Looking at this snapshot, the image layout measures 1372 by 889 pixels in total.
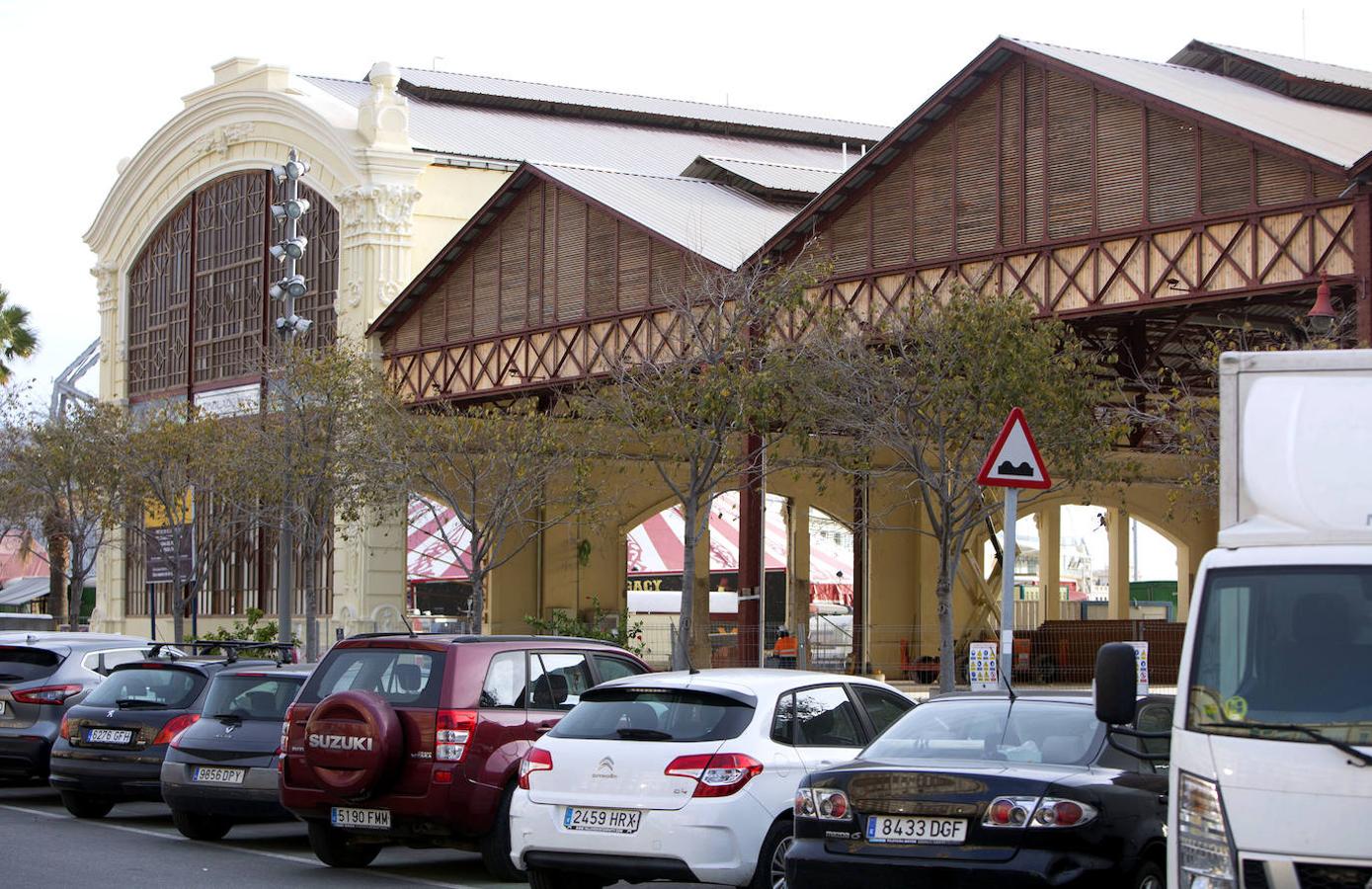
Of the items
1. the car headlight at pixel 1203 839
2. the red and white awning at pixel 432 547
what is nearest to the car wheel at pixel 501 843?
the car headlight at pixel 1203 839

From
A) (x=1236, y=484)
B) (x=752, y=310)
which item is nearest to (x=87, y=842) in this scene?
(x=1236, y=484)

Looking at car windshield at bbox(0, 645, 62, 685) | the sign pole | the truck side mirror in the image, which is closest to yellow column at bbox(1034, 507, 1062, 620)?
car windshield at bbox(0, 645, 62, 685)

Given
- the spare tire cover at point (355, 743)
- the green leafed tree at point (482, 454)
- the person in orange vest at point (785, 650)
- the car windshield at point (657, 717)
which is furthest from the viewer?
the person in orange vest at point (785, 650)

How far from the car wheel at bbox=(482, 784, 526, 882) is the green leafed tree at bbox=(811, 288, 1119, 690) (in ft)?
27.8

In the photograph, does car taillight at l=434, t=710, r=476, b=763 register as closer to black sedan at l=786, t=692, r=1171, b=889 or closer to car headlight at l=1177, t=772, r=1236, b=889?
black sedan at l=786, t=692, r=1171, b=889

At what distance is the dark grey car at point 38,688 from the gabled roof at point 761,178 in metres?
22.0

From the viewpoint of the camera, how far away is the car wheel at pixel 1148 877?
29.1ft

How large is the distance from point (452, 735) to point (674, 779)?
229 cm

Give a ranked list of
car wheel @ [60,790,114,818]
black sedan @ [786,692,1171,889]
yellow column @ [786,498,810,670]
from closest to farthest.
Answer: black sedan @ [786,692,1171,889] < car wheel @ [60,790,114,818] < yellow column @ [786,498,810,670]

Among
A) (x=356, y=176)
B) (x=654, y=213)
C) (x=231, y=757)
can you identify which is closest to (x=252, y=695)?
(x=231, y=757)

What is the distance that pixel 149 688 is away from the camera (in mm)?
16156

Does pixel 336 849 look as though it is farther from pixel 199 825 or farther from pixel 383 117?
pixel 383 117

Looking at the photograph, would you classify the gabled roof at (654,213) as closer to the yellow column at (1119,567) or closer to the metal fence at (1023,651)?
the metal fence at (1023,651)

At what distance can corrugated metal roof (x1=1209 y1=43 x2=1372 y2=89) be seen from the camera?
32906mm
